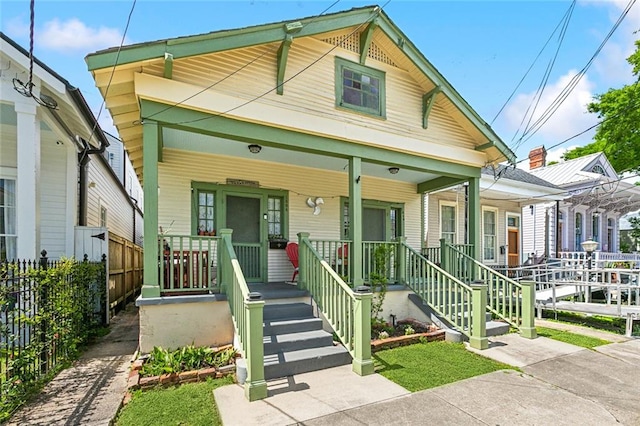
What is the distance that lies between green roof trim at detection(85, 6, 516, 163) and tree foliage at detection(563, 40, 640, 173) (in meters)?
15.6

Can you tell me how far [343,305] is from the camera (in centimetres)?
499

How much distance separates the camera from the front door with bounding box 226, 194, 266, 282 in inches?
296

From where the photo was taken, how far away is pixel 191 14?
20.1 feet

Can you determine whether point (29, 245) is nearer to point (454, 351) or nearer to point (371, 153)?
point (371, 153)

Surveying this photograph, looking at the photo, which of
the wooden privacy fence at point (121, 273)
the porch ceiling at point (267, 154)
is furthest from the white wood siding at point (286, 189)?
the wooden privacy fence at point (121, 273)

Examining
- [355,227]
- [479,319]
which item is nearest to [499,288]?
[479,319]

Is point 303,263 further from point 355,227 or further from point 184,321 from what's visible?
point 184,321

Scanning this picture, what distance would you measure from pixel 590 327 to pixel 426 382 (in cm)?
602

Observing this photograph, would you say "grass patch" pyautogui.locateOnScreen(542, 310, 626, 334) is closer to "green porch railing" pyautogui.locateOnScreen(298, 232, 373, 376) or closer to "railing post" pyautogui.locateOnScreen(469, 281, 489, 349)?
"railing post" pyautogui.locateOnScreen(469, 281, 489, 349)

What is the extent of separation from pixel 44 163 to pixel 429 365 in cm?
843

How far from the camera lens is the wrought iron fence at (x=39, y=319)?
352cm

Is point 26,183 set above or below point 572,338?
above

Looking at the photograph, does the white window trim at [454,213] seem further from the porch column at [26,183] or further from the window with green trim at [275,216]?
the porch column at [26,183]

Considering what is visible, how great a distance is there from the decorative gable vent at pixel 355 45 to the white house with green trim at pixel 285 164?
30 millimetres
